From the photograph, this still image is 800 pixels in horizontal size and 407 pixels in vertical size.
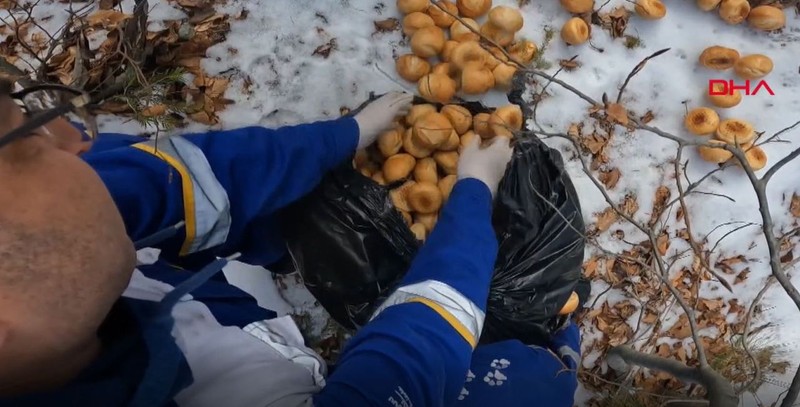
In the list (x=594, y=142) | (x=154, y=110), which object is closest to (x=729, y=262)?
(x=594, y=142)

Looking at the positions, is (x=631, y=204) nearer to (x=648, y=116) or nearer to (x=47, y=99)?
(x=648, y=116)

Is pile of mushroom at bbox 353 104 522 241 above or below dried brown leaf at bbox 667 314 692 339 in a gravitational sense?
above

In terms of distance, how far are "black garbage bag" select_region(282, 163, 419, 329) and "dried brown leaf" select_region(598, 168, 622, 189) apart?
72 cm

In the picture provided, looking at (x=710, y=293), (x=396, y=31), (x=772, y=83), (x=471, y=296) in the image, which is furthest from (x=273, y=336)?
(x=772, y=83)

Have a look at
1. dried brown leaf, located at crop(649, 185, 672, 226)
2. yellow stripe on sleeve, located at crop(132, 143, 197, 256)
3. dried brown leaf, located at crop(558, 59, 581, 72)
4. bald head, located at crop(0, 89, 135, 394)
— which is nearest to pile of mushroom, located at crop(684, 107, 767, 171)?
dried brown leaf, located at crop(649, 185, 672, 226)

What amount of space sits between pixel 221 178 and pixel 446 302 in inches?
22.7

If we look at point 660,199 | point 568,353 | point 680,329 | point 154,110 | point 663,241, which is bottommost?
point 680,329

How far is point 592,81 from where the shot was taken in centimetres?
200

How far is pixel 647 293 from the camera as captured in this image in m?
2.06

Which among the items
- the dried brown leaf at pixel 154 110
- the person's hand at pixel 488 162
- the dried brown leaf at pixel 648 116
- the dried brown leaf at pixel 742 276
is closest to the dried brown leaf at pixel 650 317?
the dried brown leaf at pixel 742 276

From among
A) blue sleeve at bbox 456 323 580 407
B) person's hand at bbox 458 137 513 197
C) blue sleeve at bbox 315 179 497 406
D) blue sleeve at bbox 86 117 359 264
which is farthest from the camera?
person's hand at bbox 458 137 513 197

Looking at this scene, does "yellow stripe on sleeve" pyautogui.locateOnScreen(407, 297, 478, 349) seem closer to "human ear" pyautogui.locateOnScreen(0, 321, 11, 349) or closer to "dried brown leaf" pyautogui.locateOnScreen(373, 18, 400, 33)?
"human ear" pyautogui.locateOnScreen(0, 321, 11, 349)

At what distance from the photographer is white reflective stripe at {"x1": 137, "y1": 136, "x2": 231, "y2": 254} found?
1.29m

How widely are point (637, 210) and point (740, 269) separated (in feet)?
1.40
